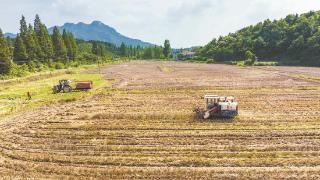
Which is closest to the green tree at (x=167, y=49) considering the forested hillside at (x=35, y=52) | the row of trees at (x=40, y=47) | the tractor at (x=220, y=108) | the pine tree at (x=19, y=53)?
the forested hillside at (x=35, y=52)

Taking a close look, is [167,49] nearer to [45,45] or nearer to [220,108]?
[45,45]

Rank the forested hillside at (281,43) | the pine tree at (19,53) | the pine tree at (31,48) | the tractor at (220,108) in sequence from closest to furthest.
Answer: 1. the tractor at (220,108)
2. the pine tree at (19,53)
3. the pine tree at (31,48)
4. the forested hillside at (281,43)

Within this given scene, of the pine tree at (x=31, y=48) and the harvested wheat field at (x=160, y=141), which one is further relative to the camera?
the pine tree at (x=31, y=48)

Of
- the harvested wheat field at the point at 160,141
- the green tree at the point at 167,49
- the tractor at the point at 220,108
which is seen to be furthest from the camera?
the green tree at the point at 167,49

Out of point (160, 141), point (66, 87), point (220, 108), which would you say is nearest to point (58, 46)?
point (66, 87)

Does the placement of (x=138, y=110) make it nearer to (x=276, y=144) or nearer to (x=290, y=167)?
(x=276, y=144)

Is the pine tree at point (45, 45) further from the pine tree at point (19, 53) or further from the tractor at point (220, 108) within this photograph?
the tractor at point (220, 108)
